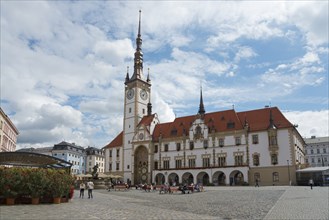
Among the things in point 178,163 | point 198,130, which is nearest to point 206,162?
point 198,130

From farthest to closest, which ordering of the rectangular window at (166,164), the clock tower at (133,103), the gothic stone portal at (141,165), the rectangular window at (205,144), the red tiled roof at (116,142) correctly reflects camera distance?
the red tiled roof at (116,142) → the clock tower at (133,103) → the gothic stone portal at (141,165) → the rectangular window at (166,164) → the rectangular window at (205,144)

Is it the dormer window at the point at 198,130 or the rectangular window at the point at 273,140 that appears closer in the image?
the rectangular window at the point at 273,140

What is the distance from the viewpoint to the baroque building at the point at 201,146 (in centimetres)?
5184

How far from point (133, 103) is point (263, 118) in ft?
102

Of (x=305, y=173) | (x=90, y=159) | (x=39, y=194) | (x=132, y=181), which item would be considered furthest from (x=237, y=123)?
(x=90, y=159)

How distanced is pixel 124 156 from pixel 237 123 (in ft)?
92.0

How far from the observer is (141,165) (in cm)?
6981

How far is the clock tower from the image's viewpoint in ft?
237

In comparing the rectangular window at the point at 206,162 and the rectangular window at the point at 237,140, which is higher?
the rectangular window at the point at 237,140

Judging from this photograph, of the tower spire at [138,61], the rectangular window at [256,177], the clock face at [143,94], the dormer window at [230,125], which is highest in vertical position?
the tower spire at [138,61]

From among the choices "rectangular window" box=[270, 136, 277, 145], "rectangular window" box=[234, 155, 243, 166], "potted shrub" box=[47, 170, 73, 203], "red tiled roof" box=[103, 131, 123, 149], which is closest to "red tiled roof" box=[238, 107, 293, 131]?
"rectangular window" box=[270, 136, 277, 145]

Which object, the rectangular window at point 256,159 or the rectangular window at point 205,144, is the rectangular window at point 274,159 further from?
the rectangular window at point 205,144

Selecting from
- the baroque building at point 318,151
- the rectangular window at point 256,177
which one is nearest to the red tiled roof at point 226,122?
the rectangular window at point 256,177

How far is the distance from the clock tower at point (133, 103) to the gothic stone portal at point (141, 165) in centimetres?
146
